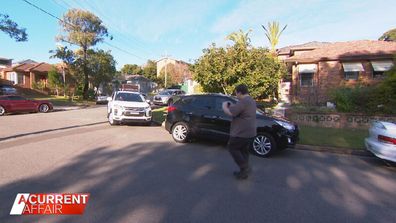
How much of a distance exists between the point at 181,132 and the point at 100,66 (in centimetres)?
2858

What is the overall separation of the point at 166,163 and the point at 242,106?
2427mm

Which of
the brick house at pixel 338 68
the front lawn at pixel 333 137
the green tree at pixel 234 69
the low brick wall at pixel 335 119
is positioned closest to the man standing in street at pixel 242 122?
the front lawn at pixel 333 137

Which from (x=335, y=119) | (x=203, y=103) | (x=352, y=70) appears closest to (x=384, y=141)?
(x=203, y=103)

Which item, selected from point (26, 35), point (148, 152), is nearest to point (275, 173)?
point (148, 152)

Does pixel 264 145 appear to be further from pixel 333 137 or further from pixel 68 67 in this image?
pixel 68 67

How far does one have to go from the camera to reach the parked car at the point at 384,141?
5953mm

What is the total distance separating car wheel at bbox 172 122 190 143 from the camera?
851cm

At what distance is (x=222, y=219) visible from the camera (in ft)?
11.8

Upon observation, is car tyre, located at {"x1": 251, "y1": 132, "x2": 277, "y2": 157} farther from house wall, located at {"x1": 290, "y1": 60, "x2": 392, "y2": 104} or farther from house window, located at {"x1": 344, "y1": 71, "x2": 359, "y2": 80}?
house window, located at {"x1": 344, "y1": 71, "x2": 359, "y2": 80}

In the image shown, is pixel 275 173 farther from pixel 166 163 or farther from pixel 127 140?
pixel 127 140

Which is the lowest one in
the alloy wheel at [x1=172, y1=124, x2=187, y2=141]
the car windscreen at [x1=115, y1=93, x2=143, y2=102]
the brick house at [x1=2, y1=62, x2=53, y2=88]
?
the alloy wheel at [x1=172, y1=124, x2=187, y2=141]

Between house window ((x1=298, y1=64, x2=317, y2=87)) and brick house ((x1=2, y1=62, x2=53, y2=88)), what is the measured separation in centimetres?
3714

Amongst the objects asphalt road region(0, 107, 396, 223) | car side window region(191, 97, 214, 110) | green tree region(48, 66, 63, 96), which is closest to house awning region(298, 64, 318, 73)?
asphalt road region(0, 107, 396, 223)

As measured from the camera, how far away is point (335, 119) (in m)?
11.6
